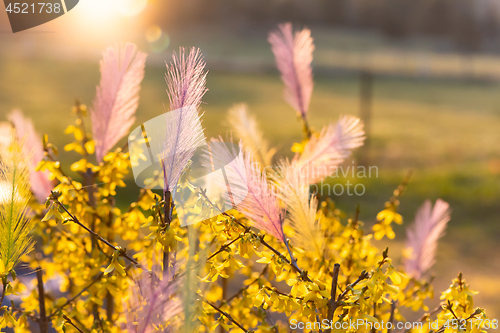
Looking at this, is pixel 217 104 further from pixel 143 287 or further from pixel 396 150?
pixel 143 287

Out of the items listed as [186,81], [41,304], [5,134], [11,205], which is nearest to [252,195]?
[186,81]

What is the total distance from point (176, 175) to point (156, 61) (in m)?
19.3

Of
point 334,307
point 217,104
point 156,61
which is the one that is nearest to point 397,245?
point 334,307

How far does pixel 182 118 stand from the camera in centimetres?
77

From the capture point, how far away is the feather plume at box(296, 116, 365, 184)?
1.07m

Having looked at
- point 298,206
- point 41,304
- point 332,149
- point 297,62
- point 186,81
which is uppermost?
point 297,62

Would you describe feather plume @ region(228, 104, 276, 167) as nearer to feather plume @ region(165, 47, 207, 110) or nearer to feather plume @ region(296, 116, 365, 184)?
feather plume @ region(296, 116, 365, 184)

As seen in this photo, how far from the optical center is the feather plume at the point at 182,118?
2.52 feet

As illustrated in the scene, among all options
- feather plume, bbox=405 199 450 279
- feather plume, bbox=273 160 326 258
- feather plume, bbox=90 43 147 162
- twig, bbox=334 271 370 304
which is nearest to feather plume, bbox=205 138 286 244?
feather plume, bbox=273 160 326 258

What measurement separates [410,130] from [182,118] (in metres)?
10.3

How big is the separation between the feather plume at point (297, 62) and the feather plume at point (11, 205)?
2.57 ft

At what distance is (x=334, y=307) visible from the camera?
79 cm

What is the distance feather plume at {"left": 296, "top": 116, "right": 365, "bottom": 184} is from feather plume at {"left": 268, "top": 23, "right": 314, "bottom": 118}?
183mm

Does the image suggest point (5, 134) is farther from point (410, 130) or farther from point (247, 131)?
point (410, 130)
